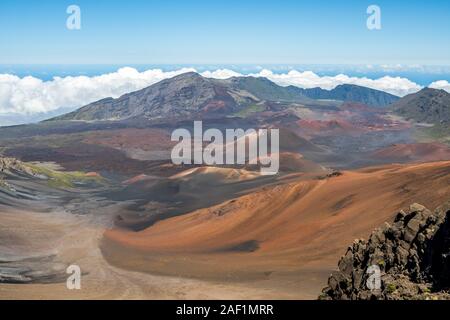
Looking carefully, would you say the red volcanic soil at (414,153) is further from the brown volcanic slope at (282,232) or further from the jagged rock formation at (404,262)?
the jagged rock formation at (404,262)

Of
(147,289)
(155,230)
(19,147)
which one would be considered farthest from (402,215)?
(19,147)

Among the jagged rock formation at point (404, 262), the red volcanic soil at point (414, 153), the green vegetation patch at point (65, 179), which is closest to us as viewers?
the jagged rock formation at point (404, 262)

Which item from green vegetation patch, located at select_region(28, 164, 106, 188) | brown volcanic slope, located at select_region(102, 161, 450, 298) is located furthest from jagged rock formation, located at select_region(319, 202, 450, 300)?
green vegetation patch, located at select_region(28, 164, 106, 188)

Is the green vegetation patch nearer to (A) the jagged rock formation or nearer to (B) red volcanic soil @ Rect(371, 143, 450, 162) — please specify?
(B) red volcanic soil @ Rect(371, 143, 450, 162)

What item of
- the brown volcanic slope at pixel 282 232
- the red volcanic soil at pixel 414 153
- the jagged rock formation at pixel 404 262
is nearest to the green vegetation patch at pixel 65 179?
the brown volcanic slope at pixel 282 232

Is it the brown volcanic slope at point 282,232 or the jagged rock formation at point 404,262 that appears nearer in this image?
the jagged rock formation at point 404,262
